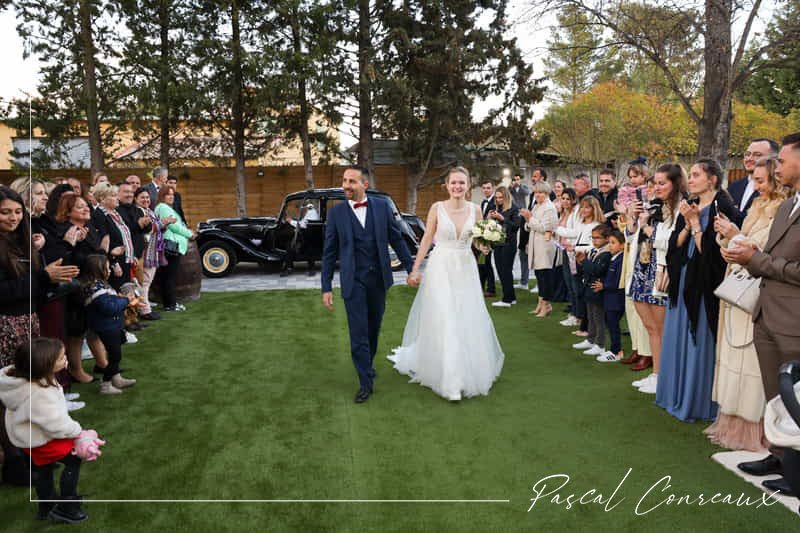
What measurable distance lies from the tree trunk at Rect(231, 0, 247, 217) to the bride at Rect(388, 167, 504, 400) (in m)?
14.4

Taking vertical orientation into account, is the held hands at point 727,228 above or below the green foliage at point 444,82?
below

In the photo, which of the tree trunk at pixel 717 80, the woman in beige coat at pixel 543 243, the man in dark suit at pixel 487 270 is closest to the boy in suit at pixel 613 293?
the woman in beige coat at pixel 543 243

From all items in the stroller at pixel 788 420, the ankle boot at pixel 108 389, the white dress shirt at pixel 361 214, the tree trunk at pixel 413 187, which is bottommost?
the ankle boot at pixel 108 389

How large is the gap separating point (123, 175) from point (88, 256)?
696 inches

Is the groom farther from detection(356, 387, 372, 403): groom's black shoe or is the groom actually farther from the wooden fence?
the wooden fence

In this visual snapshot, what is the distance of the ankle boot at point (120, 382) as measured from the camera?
17.0ft

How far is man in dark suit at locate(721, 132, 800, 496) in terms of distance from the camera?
293cm

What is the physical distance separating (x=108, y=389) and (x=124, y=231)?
235cm

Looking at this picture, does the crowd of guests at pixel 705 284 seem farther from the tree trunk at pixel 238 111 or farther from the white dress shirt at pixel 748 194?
the tree trunk at pixel 238 111

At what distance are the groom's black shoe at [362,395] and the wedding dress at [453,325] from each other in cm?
60

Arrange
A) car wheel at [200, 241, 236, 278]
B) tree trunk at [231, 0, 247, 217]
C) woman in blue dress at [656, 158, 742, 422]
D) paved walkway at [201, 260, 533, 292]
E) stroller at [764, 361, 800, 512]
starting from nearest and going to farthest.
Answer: stroller at [764, 361, 800, 512] → woman in blue dress at [656, 158, 742, 422] → paved walkway at [201, 260, 533, 292] → car wheel at [200, 241, 236, 278] → tree trunk at [231, 0, 247, 217]

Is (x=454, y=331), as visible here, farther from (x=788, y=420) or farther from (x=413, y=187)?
(x=413, y=187)

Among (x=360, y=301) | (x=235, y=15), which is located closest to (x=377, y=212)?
(x=360, y=301)

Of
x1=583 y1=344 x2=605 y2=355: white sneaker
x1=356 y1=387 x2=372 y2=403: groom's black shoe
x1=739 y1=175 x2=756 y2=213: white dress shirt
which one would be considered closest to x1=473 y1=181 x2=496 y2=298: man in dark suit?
x1=583 y1=344 x2=605 y2=355: white sneaker
